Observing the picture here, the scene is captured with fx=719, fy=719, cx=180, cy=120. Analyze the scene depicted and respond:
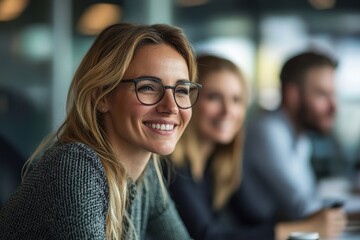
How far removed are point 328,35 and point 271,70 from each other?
659 mm

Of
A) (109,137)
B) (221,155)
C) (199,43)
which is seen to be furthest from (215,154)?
(199,43)

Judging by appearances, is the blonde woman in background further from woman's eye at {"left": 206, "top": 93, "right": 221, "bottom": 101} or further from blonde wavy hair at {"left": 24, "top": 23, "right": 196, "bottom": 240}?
blonde wavy hair at {"left": 24, "top": 23, "right": 196, "bottom": 240}

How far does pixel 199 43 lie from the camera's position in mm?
5848

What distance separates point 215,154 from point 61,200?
148cm

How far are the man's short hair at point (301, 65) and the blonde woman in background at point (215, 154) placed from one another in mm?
811

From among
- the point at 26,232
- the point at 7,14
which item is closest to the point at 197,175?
the point at 26,232

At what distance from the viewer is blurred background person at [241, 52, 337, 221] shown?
134 inches

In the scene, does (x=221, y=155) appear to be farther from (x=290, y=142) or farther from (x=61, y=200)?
(x=61, y=200)

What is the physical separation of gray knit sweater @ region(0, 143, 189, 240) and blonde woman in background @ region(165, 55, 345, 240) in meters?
1.06

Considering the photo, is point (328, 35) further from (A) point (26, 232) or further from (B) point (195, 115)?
(A) point (26, 232)

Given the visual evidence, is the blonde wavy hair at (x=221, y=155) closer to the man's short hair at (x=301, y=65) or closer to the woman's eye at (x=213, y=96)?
the woman's eye at (x=213, y=96)

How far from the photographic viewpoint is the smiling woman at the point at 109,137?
164 cm

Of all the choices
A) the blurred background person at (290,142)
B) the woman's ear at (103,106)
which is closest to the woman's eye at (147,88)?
the woman's ear at (103,106)

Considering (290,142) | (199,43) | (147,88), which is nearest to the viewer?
(147,88)
